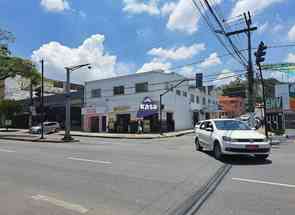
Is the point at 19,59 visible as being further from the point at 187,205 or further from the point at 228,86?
the point at 228,86

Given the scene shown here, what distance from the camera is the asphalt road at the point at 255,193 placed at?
17.8ft

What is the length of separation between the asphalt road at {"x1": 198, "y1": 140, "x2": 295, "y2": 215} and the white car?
1188mm

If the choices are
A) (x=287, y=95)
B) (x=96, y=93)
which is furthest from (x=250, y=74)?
(x=96, y=93)

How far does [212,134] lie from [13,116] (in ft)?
162

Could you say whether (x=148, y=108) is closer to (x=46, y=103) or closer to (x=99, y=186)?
(x=46, y=103)

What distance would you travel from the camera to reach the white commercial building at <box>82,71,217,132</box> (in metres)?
38.1

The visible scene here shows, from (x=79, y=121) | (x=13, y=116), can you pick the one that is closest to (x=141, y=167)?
(x=79, y=121)

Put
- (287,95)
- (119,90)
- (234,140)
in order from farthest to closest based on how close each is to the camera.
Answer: (119,90) < (287,95) < (234,140)

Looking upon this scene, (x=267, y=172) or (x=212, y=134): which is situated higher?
(x=212, y=134)

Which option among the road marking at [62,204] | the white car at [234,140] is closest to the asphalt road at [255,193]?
the white car at [234,140]

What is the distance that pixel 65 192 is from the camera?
6.89 meters

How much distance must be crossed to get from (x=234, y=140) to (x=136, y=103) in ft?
93.2

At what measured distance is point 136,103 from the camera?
3925cm

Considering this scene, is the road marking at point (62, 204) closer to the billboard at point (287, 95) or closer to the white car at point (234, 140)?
the white car at point (234, 140)
